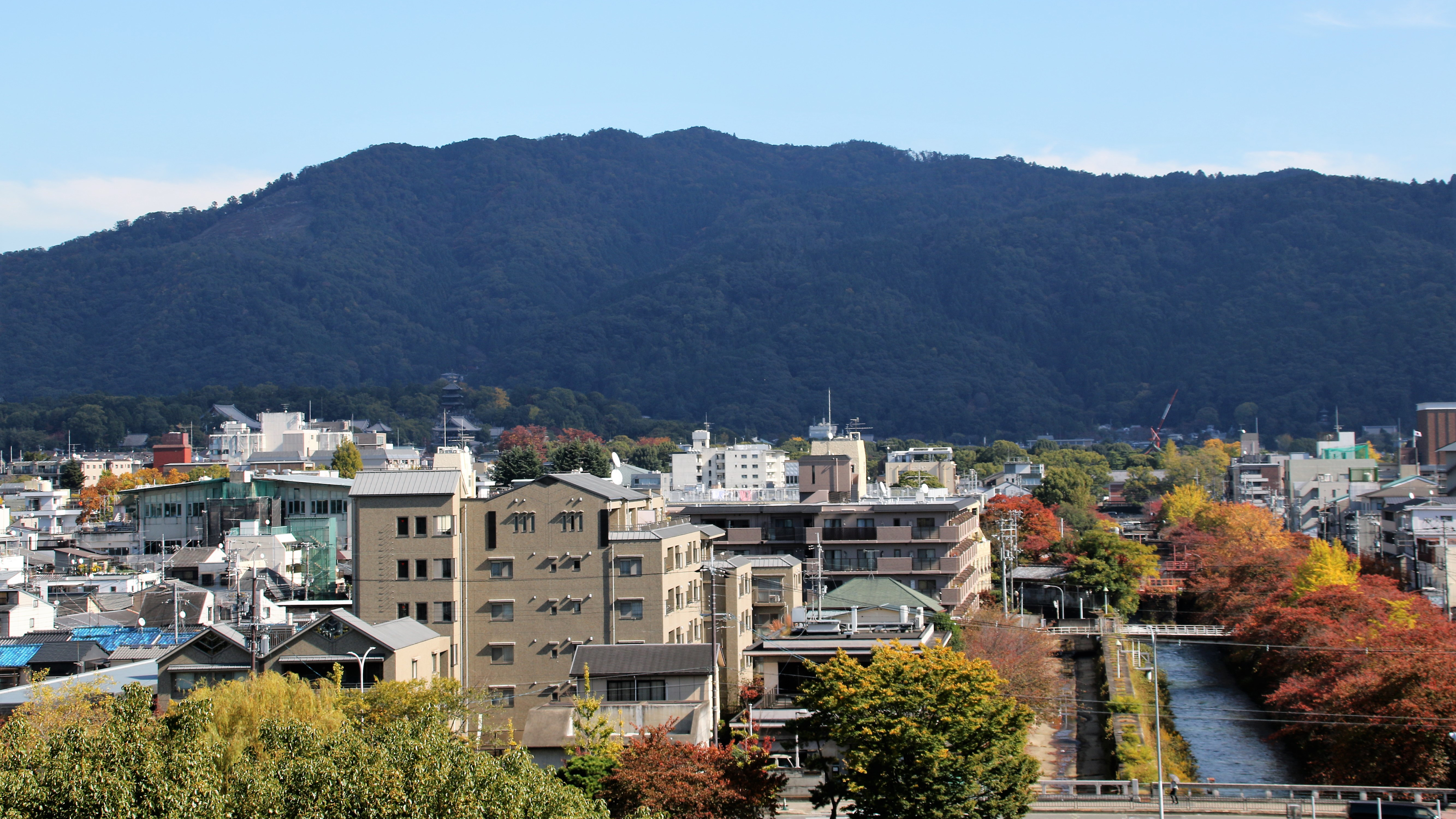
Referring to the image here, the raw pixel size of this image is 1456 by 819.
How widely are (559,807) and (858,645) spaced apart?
17033mm

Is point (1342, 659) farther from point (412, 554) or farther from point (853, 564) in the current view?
point (412, 554)

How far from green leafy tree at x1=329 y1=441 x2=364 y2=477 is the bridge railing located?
70.9m

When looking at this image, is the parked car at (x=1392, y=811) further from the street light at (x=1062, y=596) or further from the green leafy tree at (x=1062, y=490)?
the green leafy tree at (x=1062, y=490)

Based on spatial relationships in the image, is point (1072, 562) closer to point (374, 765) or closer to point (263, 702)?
point (263, 702)

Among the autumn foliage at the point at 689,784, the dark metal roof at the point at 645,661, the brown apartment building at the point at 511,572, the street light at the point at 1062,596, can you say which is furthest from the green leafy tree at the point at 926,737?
the street light at the point at 1062,596

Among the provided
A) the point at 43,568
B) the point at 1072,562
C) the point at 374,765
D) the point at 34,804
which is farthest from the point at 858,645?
the point at 43,568

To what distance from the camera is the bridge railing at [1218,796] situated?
26969 mm

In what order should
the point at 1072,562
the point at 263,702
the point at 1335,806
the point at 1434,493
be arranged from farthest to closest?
the point at 1434,493 → the point at 1072,562 → the point at 1335,806 → the point at 263,702

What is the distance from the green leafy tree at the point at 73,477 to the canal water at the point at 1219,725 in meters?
85.4

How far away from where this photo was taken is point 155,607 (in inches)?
1661

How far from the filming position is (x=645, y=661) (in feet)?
97.5

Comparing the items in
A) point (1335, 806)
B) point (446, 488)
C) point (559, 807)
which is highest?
point (446, 488)

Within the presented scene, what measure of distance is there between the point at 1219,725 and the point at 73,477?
94958 mm

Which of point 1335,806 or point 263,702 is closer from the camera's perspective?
point 263,702
